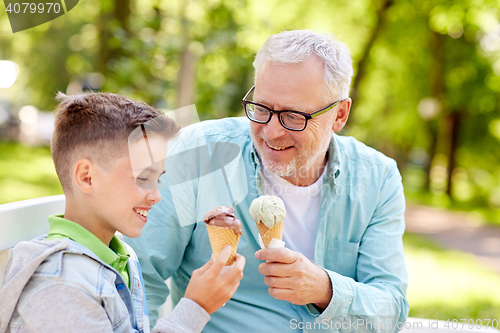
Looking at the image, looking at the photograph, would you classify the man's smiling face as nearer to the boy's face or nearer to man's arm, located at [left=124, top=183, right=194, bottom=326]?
man's arm, located at [left=124, top=183, right=194, bottom=326]

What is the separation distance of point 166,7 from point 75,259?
18.3ft

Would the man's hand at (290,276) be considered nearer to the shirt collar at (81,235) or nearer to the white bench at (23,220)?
the shirt collar at (81,235)

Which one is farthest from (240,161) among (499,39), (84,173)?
(499,39)

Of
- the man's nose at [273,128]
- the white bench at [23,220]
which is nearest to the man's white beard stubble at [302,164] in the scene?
the man's nose at [273,128]

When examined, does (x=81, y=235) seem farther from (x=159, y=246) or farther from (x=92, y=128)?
(x=159, y=246)

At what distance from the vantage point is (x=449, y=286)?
5.93 metres

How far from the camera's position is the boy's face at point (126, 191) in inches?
54.7

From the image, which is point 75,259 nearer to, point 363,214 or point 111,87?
point 363,214

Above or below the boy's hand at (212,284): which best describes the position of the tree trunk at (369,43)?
above

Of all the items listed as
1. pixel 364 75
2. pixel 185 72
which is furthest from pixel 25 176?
pixel 364 75

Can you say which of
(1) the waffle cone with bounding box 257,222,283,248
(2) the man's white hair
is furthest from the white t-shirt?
(2) the man's white hair

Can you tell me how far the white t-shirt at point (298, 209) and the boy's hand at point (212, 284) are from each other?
33.0 inches

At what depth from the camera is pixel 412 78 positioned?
533 inches

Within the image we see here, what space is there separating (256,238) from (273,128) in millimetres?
534
